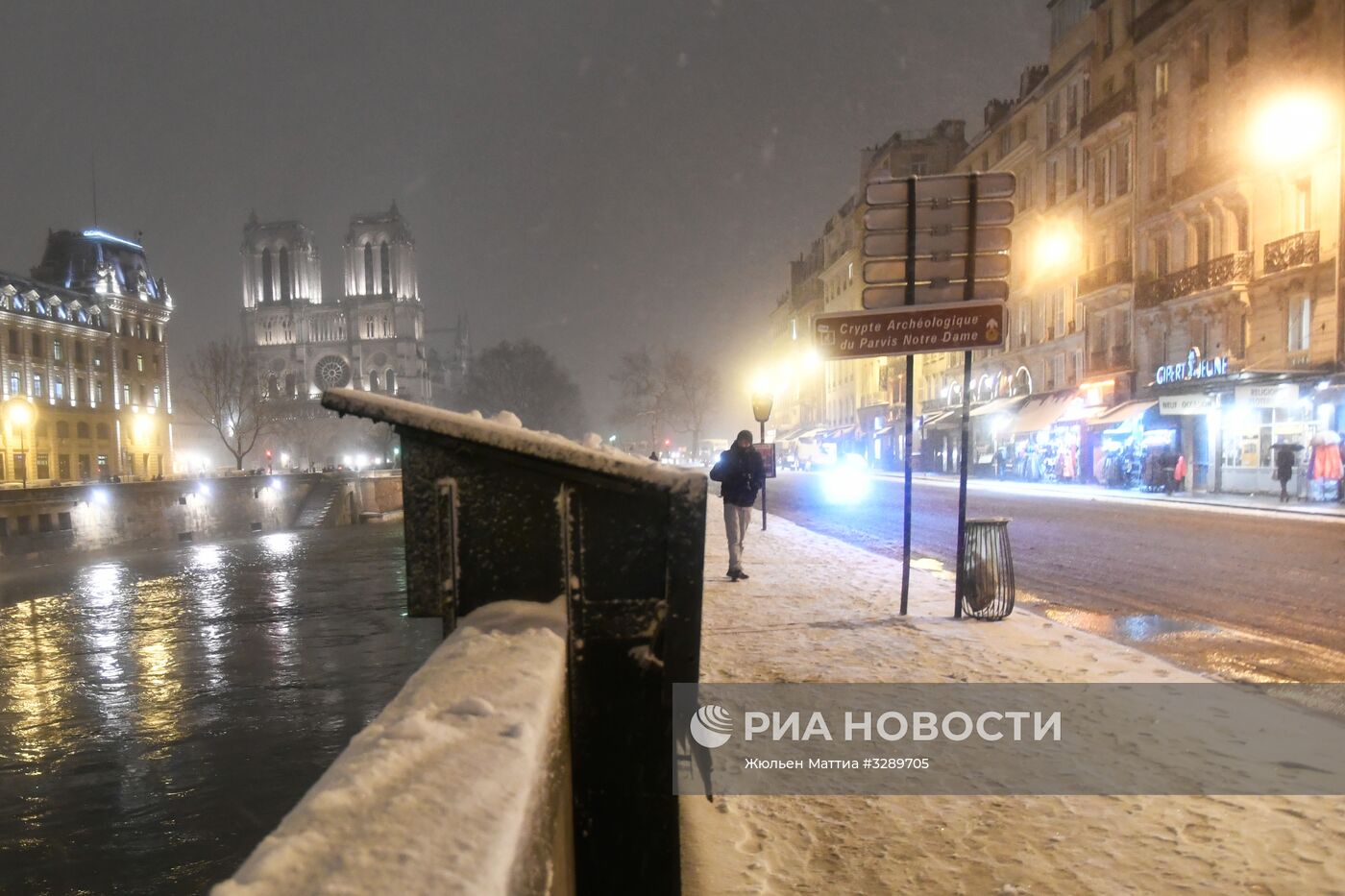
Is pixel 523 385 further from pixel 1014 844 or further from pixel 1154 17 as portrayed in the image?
pixel 1014 844

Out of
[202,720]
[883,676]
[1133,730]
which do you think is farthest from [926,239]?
[202,720]

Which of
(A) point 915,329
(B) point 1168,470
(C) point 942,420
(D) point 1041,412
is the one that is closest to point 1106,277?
(D) point 1041,412

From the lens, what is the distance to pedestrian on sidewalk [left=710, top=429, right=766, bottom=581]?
10.3m

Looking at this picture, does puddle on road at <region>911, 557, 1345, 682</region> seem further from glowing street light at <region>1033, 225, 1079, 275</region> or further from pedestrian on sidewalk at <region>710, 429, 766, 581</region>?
glowing street light at <region>1033, 225, 1079, 275</region>

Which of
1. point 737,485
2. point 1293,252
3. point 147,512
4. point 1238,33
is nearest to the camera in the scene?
point 737,485

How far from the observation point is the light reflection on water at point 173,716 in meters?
4.29

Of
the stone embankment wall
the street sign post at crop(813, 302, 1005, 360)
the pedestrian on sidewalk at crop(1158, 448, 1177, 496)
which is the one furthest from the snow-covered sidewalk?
the stone embankment wall

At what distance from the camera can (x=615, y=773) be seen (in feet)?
6.84

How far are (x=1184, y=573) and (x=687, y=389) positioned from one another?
75.4m

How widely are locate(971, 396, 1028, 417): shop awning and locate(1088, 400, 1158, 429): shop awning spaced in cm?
872

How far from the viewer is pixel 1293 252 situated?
2377cm

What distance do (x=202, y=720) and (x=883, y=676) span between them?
488cm

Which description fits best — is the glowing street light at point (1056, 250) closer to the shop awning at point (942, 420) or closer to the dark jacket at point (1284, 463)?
the shop awning at point (942, 420)

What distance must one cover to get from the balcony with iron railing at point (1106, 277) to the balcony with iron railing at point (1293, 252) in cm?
808
